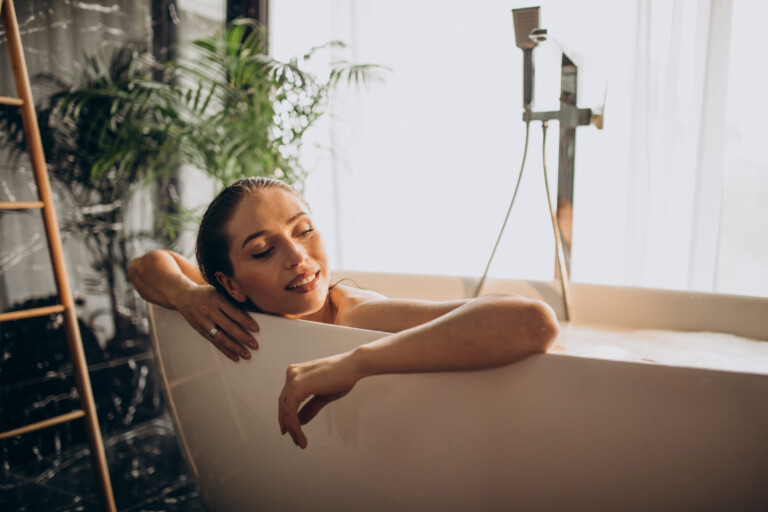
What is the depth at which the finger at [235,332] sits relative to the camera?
1.05 m

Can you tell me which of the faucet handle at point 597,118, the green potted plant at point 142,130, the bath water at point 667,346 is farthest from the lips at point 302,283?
the green potted plant at point 142,130

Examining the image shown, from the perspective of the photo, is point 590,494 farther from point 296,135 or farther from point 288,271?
point 296,135

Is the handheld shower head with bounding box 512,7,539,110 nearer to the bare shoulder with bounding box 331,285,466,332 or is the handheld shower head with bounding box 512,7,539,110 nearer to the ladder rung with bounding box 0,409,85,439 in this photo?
the bare shoulder with bounding box 331,285,466,332

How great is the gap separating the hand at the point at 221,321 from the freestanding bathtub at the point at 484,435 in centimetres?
3

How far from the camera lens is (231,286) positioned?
1128 millimetres

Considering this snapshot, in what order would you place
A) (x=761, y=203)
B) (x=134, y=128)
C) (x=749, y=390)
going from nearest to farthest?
(x=749, y=390) → (x=761, y=203) → (x=134, y=128)

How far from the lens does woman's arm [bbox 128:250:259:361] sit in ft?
3.48

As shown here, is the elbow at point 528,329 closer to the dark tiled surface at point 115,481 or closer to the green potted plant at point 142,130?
the dark tiled surface at point 115,481

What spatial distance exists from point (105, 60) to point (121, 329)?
104cm

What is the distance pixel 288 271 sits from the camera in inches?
42.0

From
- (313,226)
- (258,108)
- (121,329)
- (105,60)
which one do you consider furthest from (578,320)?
(105,60)

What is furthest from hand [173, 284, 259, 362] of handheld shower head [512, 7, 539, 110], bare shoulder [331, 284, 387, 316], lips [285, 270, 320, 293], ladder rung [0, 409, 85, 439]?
handheld shower head [512, 7, 539, 110]

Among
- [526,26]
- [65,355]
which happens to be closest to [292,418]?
[526,26]

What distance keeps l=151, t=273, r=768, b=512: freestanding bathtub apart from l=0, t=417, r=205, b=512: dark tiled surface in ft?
1.54
